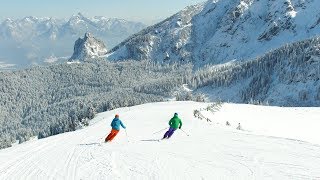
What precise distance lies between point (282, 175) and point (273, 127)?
1713 inches

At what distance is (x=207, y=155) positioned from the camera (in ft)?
108

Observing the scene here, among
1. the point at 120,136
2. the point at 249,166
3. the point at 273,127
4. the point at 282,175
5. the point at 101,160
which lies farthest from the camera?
the point at 273,127

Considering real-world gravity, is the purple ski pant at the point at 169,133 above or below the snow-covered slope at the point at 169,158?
above

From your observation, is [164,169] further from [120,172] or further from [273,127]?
[273,127]

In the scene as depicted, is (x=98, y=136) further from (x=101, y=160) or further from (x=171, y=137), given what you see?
(x=101, y=160)

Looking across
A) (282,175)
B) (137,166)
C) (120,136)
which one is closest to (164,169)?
(137,166)

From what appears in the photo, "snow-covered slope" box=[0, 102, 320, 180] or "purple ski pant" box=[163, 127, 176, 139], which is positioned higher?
"purple ski pant" box=[163, 127, 176, 139]

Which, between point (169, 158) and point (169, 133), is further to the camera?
point (169, 133)

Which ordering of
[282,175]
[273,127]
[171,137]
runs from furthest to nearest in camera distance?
[273,127] < [171,137] < [282,175]

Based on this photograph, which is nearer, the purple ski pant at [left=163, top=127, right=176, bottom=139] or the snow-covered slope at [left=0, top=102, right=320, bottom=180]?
the snow-covered slope at [left=0, top=102, right=320, bottom=180]

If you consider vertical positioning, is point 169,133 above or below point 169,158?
above

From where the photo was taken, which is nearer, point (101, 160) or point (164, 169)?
point (164, 169)

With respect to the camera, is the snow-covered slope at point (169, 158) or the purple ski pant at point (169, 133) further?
the purple ski pant at point (169, 133)

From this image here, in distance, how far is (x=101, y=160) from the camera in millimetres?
32688
